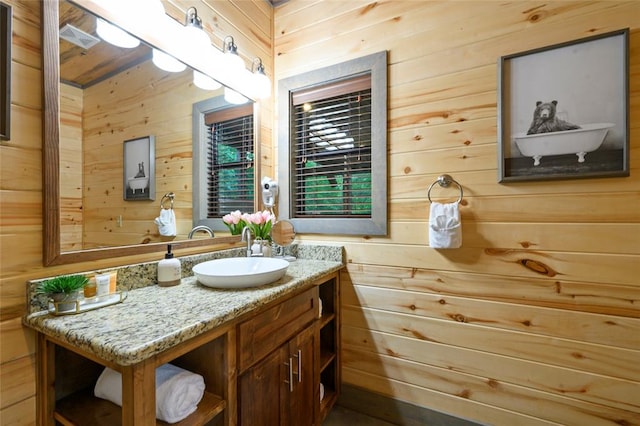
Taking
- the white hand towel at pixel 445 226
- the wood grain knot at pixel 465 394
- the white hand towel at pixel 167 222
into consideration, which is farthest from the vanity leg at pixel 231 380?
the wood grain knot at pixel 465 394

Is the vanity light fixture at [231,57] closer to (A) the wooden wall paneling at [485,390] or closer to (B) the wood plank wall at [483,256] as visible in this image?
(B) the wood plank wall at [483,256]

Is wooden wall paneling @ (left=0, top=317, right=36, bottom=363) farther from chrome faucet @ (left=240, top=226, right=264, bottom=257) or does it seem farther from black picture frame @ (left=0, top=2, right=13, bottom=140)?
chrome faucet @ (left=240, top=226, right=264, bottom=257)

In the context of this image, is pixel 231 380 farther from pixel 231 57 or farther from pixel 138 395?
pixel 231 57

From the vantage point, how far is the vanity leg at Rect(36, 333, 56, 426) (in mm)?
835

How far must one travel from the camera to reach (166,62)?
4.14ft

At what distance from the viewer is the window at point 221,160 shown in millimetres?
1443

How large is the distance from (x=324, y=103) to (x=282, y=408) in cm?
163

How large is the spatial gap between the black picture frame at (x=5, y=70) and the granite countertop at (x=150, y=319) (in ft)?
1.80

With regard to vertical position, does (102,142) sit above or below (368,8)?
below

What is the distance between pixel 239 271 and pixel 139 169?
0.64m

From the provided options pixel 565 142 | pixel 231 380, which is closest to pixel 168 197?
pixel 231 380


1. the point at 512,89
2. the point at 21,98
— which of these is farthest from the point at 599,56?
the point at 21,98

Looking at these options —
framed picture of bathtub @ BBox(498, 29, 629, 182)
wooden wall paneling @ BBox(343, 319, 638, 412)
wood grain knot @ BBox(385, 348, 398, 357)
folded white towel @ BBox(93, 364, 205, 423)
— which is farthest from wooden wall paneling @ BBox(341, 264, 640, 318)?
folded white towel @ BBox(93, 364, 205, 423)

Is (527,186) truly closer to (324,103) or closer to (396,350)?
(396,350)
